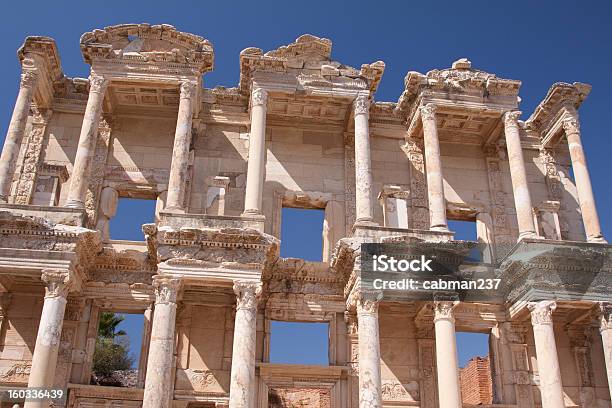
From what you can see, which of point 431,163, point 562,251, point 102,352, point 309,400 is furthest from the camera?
point 102,352

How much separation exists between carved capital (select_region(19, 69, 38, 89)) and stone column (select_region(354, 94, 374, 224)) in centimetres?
823

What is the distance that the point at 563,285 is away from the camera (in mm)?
15383

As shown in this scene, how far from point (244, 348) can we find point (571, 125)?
35.2 ft

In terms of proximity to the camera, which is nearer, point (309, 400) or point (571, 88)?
point (571, 88)

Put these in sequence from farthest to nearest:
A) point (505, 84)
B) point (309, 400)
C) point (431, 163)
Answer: point (309, 400) < point (505, 84) < point (431, 163)

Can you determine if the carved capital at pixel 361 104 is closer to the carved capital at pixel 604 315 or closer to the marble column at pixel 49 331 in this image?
the carved capital at pixel 604 315

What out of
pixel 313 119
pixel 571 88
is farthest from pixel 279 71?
pixel 571 88

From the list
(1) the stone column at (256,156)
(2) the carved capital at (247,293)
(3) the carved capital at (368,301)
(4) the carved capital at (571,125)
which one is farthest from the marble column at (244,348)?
(4) the carved capital at (571,125)

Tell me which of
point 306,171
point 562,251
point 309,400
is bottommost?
point 309,400

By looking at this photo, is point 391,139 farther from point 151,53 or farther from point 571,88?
point 151,53

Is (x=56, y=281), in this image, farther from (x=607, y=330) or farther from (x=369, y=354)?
A: (x=607, y=330)

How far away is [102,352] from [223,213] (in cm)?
1434

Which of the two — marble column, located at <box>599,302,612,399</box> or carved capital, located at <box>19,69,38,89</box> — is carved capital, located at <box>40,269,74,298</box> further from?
marble column, located at <box>599,302,612,399</box>

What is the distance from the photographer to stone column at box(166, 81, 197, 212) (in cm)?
1585
